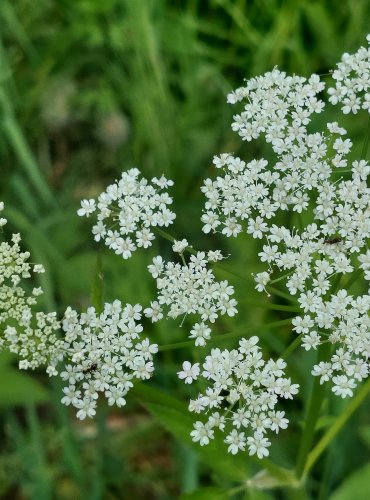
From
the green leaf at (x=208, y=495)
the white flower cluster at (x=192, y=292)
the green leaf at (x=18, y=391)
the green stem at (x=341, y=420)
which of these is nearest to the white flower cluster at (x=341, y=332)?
the white flower cluster at (x=192, y=292)

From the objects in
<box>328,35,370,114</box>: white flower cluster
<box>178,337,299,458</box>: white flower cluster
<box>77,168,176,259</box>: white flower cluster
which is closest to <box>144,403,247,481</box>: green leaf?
<box>178,337,299,458</box>: white flower cluster

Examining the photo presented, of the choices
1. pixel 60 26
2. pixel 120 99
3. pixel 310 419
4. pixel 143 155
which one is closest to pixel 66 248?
pixel 143 155

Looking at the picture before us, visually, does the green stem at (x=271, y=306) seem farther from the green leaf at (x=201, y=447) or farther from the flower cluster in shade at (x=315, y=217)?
the green leaf at (x=201, y=447)

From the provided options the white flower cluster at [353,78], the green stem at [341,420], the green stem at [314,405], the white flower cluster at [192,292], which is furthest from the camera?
the green stem at [341,420]

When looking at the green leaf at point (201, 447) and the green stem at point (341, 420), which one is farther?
the green stem at point (341, 420)

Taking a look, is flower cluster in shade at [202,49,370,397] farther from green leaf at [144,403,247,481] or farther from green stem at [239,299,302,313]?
green leaf at [144,403,247,481]

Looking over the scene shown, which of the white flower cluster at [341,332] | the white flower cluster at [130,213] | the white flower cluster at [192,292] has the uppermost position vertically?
the white flower cluster at [130,213]
